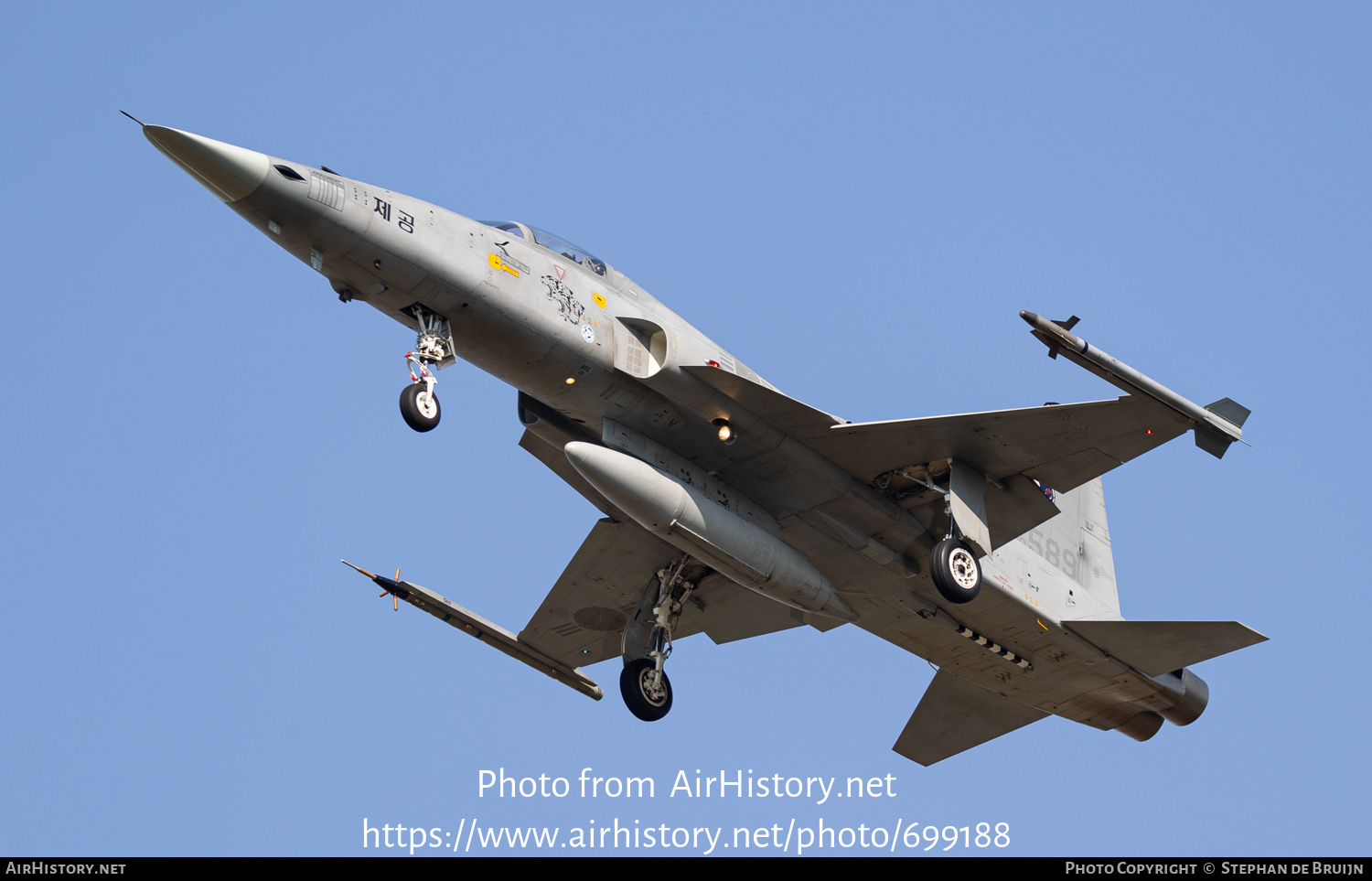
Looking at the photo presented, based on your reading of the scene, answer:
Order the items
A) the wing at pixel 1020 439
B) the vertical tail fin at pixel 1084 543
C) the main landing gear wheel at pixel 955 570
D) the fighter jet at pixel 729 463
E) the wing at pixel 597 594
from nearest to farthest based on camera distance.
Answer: the fighter jet at pixel 729 463, the wing at pixel 1020 439, the main landing gear wheel at pixel 955 570, the wing at pixel 597 594, the vertical tail fin at pixel 1084 543

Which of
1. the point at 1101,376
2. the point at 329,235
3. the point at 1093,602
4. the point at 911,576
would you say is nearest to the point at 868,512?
the point at 911,576

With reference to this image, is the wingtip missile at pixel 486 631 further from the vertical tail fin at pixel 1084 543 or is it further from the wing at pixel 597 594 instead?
the vertical tail fin at pixel 1084 543

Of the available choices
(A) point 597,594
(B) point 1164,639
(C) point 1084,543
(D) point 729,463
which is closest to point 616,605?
(A) point 597,594

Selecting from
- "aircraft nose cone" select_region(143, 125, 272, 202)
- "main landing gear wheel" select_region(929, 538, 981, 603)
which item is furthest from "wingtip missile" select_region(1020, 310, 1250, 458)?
"aircraft nose cone" select_region(143, 125, 272, 202)

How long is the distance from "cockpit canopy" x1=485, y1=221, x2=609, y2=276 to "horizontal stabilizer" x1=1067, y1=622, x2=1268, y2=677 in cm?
858

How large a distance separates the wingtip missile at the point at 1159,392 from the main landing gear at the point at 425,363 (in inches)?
257

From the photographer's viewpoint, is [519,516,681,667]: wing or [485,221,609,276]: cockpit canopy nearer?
[485,221,609,276]: cockpit canopy

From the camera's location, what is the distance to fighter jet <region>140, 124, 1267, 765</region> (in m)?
17.3

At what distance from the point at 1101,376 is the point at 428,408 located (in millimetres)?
7632

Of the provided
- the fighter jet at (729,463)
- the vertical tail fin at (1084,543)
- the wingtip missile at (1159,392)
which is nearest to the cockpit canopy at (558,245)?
the fighter jet at (729,463)

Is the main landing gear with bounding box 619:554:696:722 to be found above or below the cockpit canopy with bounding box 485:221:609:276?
below

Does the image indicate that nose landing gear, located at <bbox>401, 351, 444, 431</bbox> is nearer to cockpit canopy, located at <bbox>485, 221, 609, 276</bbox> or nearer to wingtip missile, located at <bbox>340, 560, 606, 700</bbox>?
cockpit canopy, located at <bbox>485, 221, 609, 276</bbox>

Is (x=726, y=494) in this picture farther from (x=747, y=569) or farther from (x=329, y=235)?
(x=329, y=235)

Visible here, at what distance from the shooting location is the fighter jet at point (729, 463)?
17.3m
